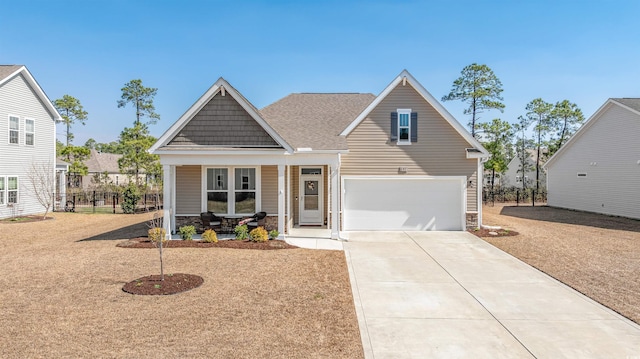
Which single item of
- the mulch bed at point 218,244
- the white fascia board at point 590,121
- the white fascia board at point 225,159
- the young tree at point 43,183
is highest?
the white fascia board at point 590,121

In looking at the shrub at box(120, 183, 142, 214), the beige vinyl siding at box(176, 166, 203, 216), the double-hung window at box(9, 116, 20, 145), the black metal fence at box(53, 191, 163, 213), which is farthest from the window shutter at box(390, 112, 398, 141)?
the double-hung window at box(9, 116, 20, 145)

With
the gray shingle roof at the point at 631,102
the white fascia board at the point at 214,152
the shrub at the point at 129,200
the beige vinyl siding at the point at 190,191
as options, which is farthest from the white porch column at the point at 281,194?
the gray shingle roof at the point at 631,102

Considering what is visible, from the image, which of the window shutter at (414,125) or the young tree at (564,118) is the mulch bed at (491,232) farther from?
the young tree at (564,118)

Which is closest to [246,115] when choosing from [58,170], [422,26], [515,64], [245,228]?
[245,228]

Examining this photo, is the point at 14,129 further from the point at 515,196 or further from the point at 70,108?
the point at 515,196

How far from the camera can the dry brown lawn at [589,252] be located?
24.7ft

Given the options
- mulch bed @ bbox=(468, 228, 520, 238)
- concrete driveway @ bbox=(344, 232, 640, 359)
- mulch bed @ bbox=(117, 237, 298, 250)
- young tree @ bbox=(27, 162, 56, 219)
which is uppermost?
young tree @ bbox=(27, 162, 56, 219)

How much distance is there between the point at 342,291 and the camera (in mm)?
7457

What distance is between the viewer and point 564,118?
3741cm

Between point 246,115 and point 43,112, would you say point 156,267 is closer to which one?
point 246,115

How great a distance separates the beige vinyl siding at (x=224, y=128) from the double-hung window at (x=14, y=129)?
13.3 m

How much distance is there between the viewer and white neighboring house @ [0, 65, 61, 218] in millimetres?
18953

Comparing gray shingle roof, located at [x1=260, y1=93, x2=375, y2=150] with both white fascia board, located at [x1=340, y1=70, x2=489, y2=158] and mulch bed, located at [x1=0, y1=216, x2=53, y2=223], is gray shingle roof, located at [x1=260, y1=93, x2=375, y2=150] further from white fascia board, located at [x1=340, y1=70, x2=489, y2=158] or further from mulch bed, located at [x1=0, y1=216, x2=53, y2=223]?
mulch bed, located at [x1=0, y1=216, x2=53, y2=223]

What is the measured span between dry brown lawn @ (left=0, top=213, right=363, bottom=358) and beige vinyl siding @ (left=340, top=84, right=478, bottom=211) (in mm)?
5493
